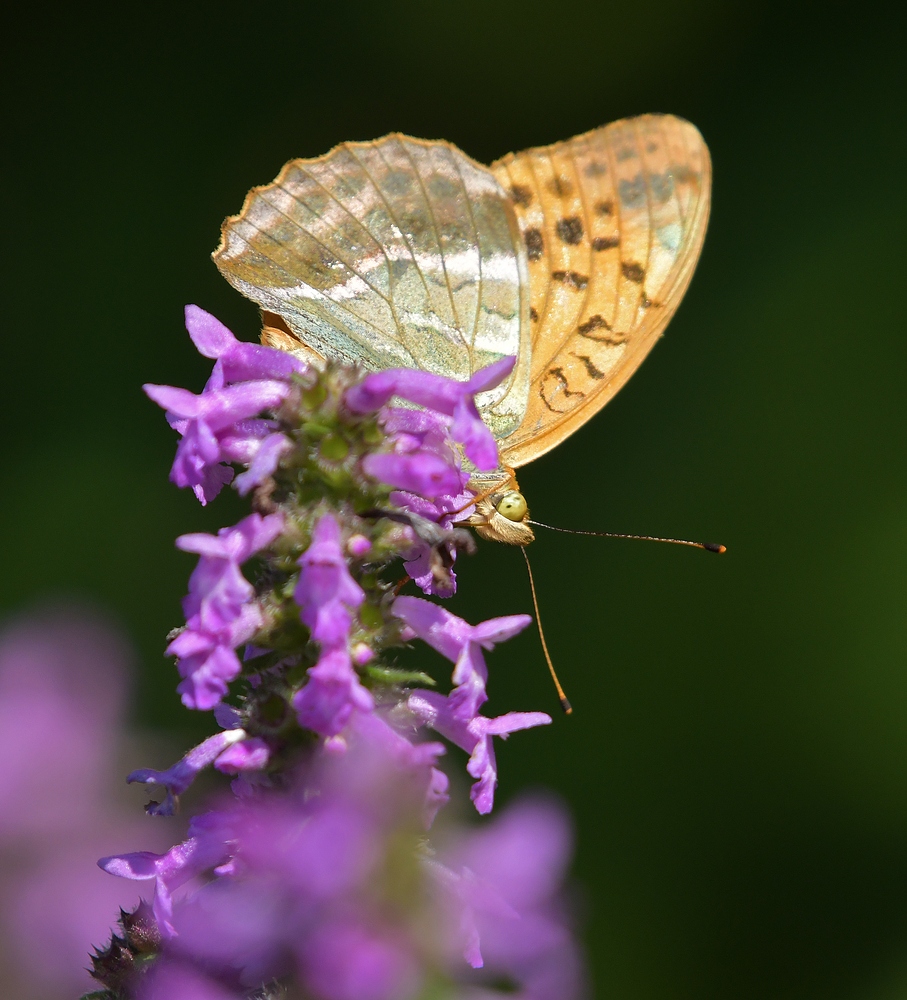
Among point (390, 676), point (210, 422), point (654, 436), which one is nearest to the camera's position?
point (390, 676)

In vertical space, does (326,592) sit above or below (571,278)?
below

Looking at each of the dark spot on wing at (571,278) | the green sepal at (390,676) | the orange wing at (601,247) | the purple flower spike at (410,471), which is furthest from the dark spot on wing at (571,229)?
the green sepal at (390,676)

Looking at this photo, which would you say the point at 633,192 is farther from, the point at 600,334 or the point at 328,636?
the point at 328,636

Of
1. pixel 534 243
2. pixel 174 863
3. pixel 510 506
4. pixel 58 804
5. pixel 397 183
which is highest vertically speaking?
pixel 397 183

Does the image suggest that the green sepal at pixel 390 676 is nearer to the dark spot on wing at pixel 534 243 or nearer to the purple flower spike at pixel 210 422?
the purple flower spike at pixel 210 422

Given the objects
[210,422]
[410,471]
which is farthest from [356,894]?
[210,422]

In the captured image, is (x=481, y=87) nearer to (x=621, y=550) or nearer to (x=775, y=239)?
(x=775, y=239)

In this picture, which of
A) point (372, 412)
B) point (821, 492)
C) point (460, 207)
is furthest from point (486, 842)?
point (821, 492)
